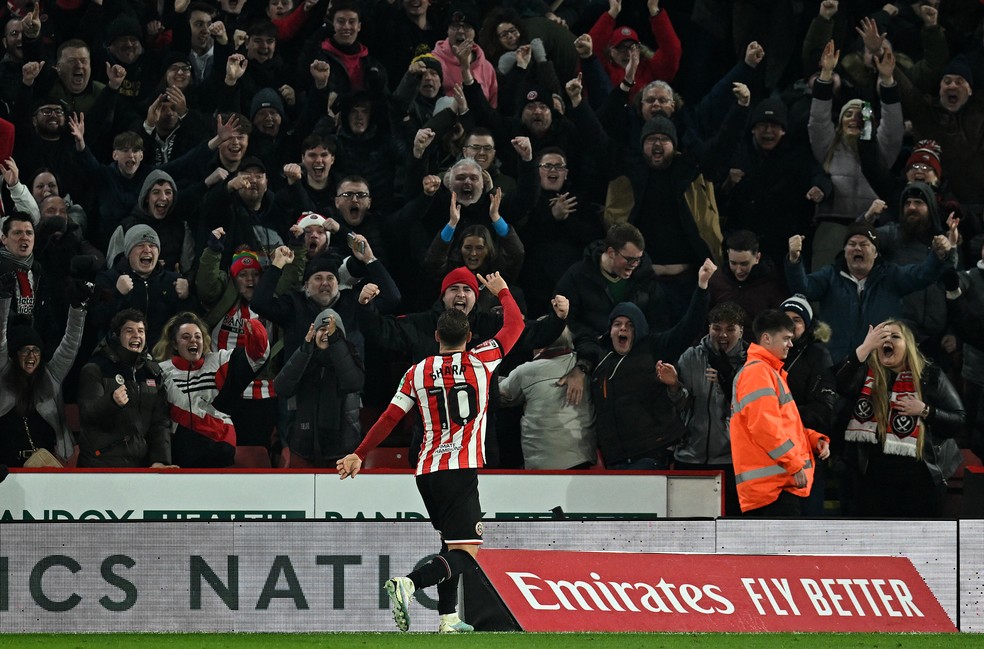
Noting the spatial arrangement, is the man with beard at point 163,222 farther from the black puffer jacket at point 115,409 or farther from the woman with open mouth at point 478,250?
the woman with open mouth at point 478,250

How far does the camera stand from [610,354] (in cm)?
977

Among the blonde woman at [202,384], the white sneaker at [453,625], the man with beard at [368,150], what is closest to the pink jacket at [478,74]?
the man with beard at [368,150]

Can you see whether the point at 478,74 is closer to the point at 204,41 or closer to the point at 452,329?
the point at 204,41

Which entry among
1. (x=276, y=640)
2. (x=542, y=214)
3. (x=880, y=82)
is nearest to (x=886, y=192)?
(x=880, y=82)

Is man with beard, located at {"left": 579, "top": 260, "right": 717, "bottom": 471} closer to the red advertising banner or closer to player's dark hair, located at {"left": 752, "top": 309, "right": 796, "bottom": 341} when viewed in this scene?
player's dark hair, located at {"left": 752, "top": 309, "right": 796, "bottom": 341}

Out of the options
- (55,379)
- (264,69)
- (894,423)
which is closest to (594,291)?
(894,423)

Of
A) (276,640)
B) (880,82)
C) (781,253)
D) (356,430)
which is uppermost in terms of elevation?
(880,82)

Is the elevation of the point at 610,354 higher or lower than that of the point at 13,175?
lower

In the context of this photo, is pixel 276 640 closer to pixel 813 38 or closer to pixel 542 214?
pixel 542 214

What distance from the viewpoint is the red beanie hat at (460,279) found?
9617 millimetres

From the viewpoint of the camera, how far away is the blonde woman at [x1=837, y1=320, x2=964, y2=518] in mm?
9023

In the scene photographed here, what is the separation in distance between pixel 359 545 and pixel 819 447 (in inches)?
110

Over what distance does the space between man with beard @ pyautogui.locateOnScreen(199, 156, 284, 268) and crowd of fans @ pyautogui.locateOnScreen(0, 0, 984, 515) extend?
2 cm

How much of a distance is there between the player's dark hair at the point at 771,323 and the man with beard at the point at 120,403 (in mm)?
4190
